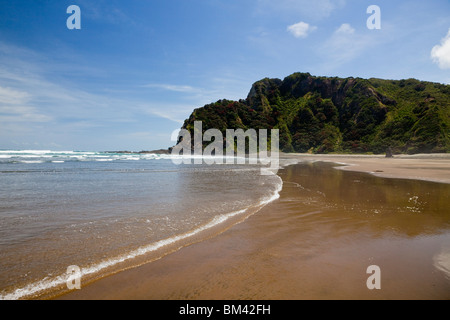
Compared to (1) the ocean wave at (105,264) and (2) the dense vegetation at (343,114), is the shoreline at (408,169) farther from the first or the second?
(2) the dense vegetation at (343,114)

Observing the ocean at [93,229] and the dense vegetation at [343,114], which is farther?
the dense vegetation at [343,114]

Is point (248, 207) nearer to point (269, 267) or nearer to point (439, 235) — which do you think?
point (269, 267)

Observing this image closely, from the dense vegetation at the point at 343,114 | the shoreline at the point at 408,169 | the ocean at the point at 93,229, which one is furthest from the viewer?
the dense vegetation at the point at 343,114

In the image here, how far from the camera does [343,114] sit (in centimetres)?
9369

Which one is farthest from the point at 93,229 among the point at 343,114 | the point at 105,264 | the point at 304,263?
the point at 343,114

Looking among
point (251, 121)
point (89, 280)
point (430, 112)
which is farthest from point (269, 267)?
point (251, 121)

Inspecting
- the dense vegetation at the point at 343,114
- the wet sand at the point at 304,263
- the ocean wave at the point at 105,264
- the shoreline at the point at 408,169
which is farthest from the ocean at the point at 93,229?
the dense vegetation at the point at 343,114

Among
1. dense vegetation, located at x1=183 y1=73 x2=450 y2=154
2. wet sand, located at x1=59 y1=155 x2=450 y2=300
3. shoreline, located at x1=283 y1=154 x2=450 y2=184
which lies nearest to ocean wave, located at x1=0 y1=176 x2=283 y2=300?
wet sand, located at x1=59 y1=155 x2=450 y2=300

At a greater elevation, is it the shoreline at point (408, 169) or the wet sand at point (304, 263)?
the shoreline at point (408, 169)

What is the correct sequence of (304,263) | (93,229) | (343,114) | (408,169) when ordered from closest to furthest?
(304,263) → (93,229) → (408,169) → (343,114)

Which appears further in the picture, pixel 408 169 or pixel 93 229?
pixel 408 169

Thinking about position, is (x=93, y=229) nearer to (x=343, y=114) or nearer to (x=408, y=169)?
(x=408, y=169)

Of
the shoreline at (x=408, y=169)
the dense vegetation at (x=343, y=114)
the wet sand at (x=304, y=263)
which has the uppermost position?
the dense vegetation at (x=343, y=114)

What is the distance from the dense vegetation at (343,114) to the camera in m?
59.3
